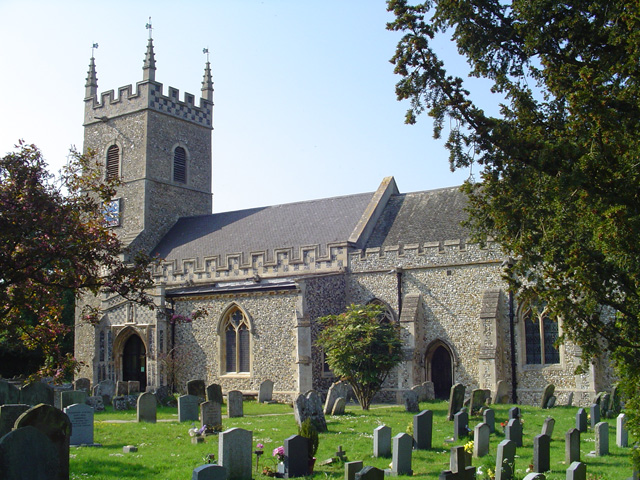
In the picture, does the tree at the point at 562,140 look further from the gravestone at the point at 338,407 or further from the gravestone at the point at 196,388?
the gravestone at the point at 196,388

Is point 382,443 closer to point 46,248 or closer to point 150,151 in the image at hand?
point 46,248

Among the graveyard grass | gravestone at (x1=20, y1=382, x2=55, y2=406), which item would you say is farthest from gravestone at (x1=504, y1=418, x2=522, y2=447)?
gravestone at (x1=20, y1=382, x2=55, y2=406)

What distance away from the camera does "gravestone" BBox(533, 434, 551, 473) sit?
10.3 metres

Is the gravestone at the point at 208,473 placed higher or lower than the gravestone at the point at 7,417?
lower

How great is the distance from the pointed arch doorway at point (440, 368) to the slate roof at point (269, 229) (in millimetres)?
4713

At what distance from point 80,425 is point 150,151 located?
68.0 ft

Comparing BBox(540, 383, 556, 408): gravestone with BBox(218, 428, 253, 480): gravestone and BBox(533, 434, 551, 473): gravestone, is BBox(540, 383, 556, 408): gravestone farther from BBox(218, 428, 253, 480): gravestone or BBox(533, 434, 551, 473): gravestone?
BBox(218, 428, 253, 480): gravestone

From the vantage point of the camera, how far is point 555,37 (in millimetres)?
10008

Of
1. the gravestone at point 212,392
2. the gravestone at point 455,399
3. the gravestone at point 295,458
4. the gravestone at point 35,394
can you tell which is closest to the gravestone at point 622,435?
the gravestone at point 455,399

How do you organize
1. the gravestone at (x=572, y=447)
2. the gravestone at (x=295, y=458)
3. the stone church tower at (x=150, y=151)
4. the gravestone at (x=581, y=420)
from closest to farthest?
the gravestone at (x=295, y=458), the gravestone at (x=572, y=447), the gravestone at (x=581, y=420), the stone church tower at (x=150, y=151)

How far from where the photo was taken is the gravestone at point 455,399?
1620 cm

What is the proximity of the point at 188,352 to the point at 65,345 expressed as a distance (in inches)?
450

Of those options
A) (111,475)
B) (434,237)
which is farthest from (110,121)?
(111,475)

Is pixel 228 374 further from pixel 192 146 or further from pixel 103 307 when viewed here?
pixel 192 146
